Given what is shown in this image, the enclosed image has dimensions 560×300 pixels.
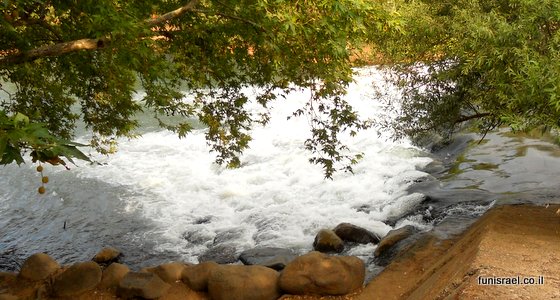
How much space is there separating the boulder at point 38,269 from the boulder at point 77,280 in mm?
500

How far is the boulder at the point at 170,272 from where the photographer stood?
766 centimetres

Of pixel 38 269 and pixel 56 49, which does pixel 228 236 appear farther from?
pixel 56 49

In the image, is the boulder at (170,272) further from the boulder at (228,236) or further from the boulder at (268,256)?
the boulder at (228,236)

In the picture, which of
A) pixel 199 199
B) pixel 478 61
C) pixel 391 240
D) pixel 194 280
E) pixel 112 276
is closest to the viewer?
pixel 478 61

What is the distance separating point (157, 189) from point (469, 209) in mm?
9131

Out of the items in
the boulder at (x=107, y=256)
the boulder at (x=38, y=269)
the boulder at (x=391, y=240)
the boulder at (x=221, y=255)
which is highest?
the boulder at (x=38, y=269)

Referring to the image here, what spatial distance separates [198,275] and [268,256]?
6.60 feet

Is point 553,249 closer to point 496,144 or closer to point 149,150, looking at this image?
point 496,144

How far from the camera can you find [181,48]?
7.59m

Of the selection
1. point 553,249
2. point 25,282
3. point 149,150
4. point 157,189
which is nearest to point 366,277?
point 553,249

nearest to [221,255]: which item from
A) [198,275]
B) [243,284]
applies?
[198,275]

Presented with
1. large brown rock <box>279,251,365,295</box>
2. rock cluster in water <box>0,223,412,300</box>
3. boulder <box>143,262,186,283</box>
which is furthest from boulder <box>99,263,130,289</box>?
large brown rock <box>279,251,365,295</box>

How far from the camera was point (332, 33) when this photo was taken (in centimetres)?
577

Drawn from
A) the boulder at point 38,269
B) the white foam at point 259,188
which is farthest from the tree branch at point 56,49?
the white foam at point 259,188
